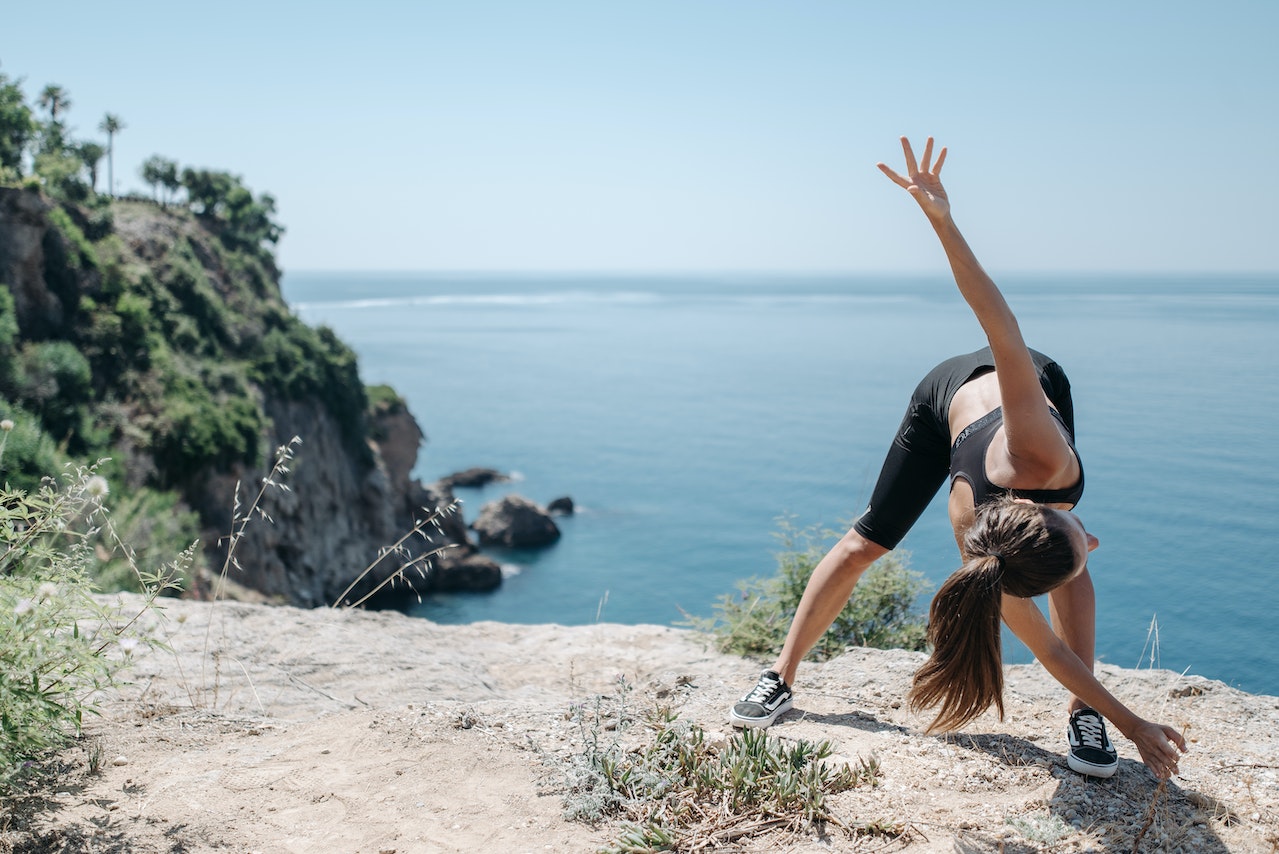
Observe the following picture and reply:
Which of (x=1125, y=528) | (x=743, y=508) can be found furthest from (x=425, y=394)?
(x=1125, y=528)

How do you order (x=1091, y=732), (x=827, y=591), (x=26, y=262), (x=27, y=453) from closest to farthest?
1. (x=1091, y=732)
2. (x=827, y=591)
3. (x=27, y=453)
4. (x=26, y=262)

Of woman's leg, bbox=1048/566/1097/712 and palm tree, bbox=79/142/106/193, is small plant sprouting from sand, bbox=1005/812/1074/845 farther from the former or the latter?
palm tree, bbox=79/142/106/193

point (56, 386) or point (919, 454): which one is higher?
point (919, 454)

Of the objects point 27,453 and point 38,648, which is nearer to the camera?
point 38,648

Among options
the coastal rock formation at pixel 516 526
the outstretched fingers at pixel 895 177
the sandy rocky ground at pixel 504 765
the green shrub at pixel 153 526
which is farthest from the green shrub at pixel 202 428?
the outstretched fingers at pixel 895 177

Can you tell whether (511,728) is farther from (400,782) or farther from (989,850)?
(989,850)

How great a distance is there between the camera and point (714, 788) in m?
3.15

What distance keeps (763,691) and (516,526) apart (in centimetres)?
4217

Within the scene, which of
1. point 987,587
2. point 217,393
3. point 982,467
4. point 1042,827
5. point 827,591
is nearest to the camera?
point 987,587

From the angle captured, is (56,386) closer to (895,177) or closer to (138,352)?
(138,352)

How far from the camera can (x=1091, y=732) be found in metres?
3.30

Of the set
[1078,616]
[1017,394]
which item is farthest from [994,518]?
[1078,616]

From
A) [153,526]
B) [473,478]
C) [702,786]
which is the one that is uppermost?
[702,786]

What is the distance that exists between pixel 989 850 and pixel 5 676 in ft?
10.3
